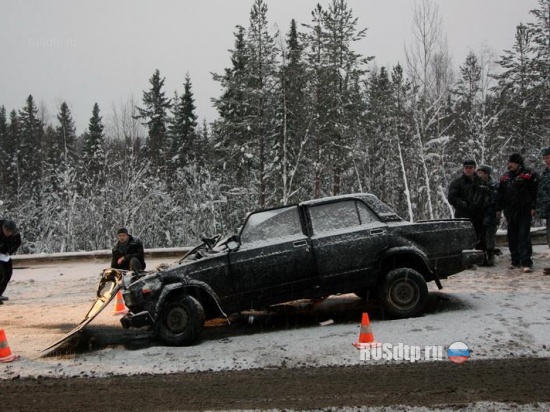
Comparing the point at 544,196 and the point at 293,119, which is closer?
the point at 544,196

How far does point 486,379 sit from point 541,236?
8.64 m

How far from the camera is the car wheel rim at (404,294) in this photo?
21.9ft

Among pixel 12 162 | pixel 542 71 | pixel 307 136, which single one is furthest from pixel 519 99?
pixel 12 162

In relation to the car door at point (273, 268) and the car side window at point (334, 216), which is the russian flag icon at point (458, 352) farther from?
the car side window at point (334, 216)

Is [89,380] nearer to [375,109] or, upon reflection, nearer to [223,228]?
[223,228]

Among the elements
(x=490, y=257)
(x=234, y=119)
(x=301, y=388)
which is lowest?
(x=301, y=388)

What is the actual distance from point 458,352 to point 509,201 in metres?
4.82

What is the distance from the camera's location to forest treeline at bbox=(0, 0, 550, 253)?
28.5 metres

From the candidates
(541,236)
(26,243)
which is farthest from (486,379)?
(26,243)

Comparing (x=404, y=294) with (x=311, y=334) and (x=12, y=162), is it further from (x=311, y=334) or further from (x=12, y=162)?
(x=12, y=162)

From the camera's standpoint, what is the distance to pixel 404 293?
669 centimetres

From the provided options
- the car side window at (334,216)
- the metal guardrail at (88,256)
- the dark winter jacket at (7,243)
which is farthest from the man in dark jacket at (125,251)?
the metal guardrail at (88,256)

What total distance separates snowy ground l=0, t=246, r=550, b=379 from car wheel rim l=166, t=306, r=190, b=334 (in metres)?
0.29

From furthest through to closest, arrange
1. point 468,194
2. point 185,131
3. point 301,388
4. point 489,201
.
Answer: point 185,131 < point 489,201 < point 468,194 < point 301,388
